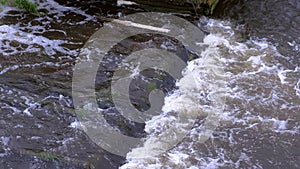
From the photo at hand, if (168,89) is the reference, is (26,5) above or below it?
above

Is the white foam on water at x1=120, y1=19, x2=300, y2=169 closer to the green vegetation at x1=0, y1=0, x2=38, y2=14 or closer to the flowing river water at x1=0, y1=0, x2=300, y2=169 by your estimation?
the flowing river water at x1=0, y1=0, x2=300, y2=169

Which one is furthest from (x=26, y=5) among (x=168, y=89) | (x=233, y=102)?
(x=233, y=102)

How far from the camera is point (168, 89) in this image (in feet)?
22.4

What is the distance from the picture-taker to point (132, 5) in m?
9.31

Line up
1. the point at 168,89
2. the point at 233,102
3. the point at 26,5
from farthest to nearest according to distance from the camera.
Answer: the point at 26,5, the point at 168,89, the point at 233,102

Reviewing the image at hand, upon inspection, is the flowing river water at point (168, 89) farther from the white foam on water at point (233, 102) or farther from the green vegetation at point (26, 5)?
the green vegetation at point (26, 5)

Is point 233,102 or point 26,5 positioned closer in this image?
point 233,102

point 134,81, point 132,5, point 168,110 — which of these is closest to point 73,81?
point 134,81

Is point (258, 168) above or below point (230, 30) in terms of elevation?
below

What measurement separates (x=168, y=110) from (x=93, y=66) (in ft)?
5.61

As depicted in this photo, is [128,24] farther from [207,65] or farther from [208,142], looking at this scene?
[208,142]

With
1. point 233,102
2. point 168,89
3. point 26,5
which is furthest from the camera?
point 26,5

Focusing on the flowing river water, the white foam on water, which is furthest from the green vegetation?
the white foam on water

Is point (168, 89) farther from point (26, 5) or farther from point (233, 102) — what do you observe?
point (26, 5)
